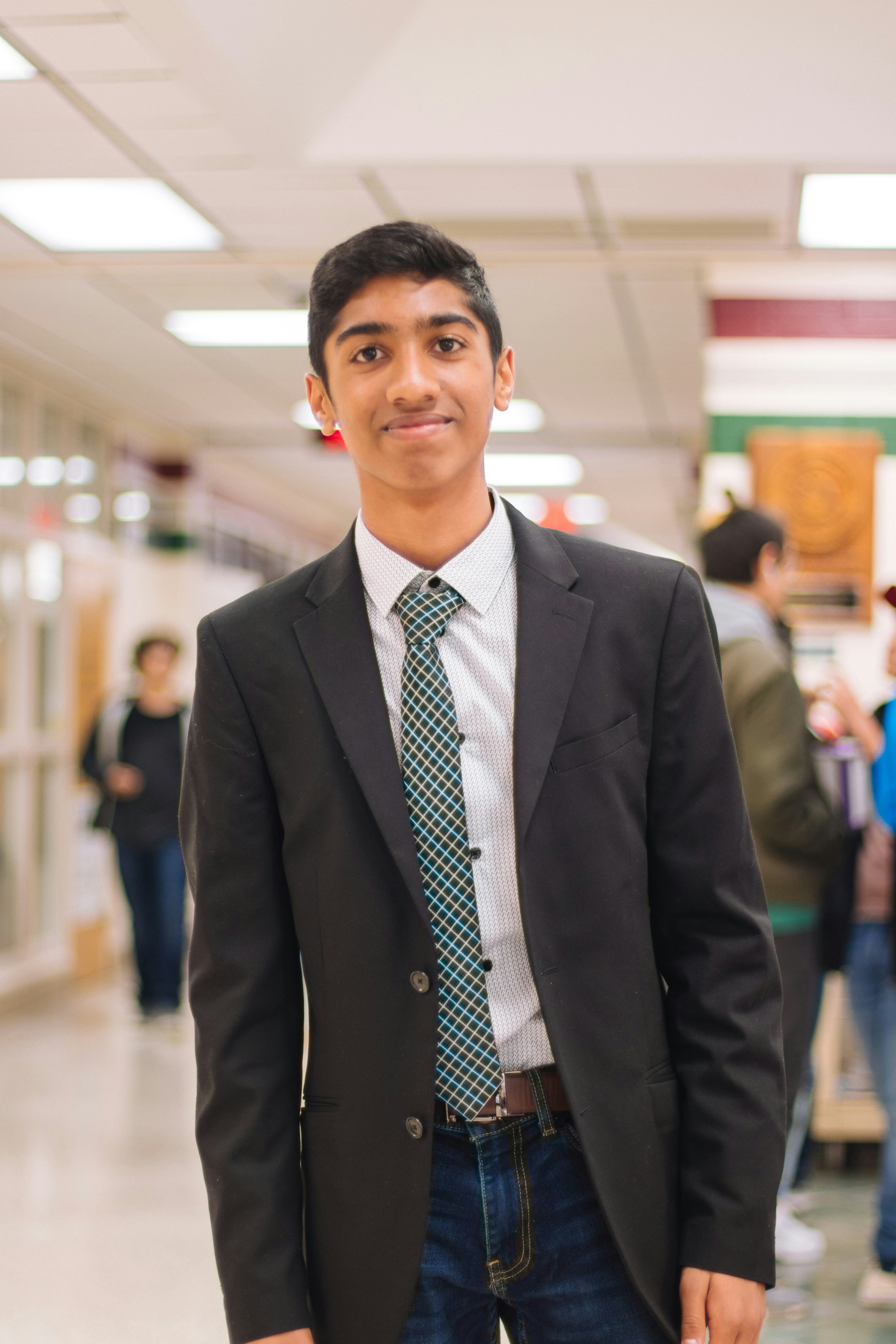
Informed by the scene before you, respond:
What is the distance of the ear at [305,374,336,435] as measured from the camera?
4.58ft

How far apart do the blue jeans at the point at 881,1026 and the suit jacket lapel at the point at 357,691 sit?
2267mm

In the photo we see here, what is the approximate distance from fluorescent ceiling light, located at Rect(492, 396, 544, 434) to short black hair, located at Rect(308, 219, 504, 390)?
6.65m

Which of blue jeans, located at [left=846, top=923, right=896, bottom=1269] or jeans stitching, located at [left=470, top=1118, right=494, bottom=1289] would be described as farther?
blue jeans, located at [left=846, top=923, right=896, bottom=1269]

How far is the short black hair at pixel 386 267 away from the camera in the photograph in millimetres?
1300

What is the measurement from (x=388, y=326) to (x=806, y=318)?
3944mm

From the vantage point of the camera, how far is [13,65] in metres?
3.59

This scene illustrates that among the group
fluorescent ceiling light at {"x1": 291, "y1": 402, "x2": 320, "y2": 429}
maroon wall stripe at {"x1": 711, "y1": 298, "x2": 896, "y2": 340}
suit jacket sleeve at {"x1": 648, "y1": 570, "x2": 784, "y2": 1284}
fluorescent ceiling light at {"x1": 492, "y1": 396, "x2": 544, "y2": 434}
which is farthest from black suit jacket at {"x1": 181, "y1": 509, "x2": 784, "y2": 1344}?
fluorescent ceiling light at {"x1": 492, "y1": 396, "x2": 544, "y2": 434}

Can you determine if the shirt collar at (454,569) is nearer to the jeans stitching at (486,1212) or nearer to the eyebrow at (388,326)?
the eyebrow at (388,326)

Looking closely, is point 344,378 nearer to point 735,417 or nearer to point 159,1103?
point 735,417

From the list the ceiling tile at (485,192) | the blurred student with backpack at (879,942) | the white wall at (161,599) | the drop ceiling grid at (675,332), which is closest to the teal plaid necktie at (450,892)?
the blurred student with backpack at (879,942)

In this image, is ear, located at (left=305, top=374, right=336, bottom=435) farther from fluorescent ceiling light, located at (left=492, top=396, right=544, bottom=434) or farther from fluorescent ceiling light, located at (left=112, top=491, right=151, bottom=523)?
fluorescent ceiling light, located at (left=112, top=491, right=151, bottom=523)

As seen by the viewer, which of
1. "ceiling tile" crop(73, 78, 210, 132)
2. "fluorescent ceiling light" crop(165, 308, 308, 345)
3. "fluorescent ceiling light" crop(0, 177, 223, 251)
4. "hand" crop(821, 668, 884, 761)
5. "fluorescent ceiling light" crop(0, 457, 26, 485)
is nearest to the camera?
"hand" crop(821, 668, 884, 761)

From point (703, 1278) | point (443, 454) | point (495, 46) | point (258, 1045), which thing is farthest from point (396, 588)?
point (495, 46)

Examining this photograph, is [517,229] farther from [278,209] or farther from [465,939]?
[465,939]
